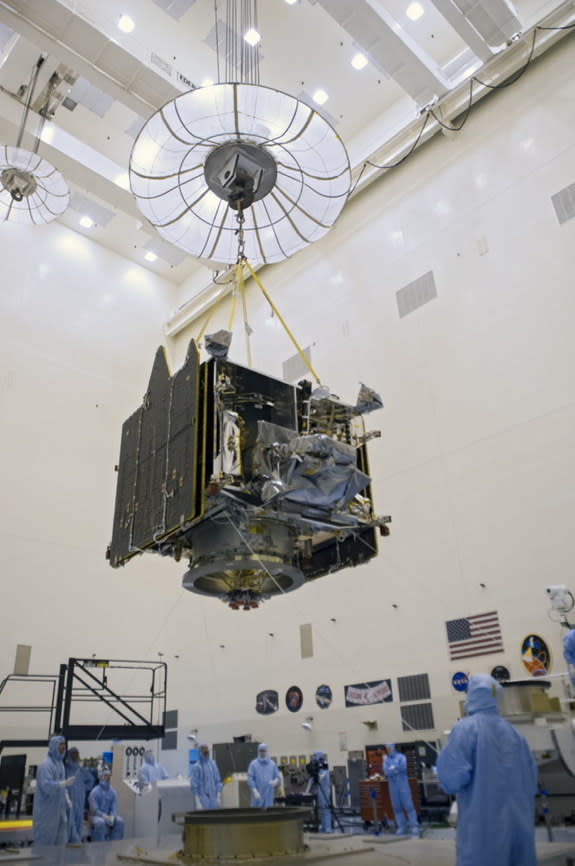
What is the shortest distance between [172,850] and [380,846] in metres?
1.62

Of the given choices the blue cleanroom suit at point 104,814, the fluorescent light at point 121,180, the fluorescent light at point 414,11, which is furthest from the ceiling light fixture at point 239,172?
the fluorescent light at point 121,180

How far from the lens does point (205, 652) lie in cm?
1515

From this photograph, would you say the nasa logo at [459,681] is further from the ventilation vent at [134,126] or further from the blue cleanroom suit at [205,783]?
the ventilation vent at [134,126]

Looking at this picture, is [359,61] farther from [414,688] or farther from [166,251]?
[414,688]

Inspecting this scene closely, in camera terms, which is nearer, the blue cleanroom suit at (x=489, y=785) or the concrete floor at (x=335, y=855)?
the blue cleanroom suit at (x=489, y=785)

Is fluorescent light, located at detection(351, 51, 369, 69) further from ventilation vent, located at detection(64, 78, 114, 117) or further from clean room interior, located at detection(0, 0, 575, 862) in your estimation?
ventilation vent, located at detection(64, 78, 114, 117)

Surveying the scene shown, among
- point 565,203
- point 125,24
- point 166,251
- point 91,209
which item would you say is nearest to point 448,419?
point 565,203

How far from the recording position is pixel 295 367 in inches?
600

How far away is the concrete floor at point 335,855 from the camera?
3971mm

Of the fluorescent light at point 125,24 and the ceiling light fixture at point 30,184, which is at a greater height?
the fluorescent light at point 125,24

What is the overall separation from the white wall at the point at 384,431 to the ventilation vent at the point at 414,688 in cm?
16

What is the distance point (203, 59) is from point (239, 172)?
11.2 meters

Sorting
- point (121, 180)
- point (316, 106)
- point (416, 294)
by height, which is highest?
point (316, 106)

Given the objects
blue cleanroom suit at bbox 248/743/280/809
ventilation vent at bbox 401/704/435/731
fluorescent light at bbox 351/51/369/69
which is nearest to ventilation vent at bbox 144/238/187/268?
fluorescent light at bbox 351/51/369/69
